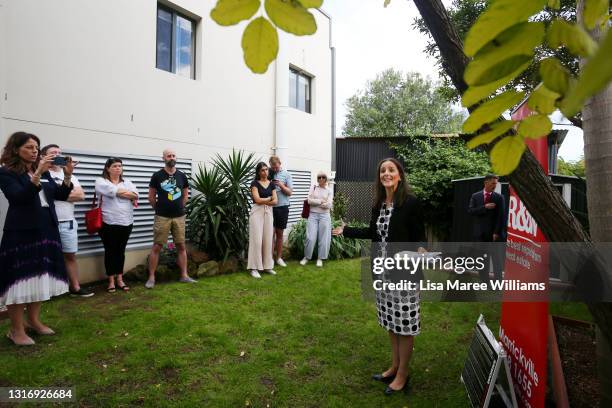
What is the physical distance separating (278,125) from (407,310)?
7705 millimetres

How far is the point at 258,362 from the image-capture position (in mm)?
3932

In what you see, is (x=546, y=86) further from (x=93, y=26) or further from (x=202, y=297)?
(x=93, y=26)

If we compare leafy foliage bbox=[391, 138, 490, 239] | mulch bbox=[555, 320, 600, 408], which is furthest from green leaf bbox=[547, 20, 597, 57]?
leafy foliage bbox=[391, 138, 490, 239]

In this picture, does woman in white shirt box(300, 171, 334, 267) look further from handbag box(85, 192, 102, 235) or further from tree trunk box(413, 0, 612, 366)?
tree trunk box(413, 0, 612, 366)

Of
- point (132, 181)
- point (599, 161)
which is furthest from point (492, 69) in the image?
point (132, 181)

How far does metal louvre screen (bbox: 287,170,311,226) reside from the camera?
1121 cm

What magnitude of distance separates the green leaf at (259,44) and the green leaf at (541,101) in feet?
1.79

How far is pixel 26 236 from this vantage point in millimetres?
3949

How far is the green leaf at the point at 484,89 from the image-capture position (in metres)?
0.69

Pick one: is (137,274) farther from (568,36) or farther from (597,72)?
(597,72)

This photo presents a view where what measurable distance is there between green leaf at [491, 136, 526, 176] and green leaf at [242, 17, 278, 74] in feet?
1.78

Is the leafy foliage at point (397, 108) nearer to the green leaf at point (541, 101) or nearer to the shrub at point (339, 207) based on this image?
the shrub at point (339, 207)

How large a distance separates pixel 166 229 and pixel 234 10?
607 centimetres

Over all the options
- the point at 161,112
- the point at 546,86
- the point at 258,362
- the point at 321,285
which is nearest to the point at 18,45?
the point at 161,112
